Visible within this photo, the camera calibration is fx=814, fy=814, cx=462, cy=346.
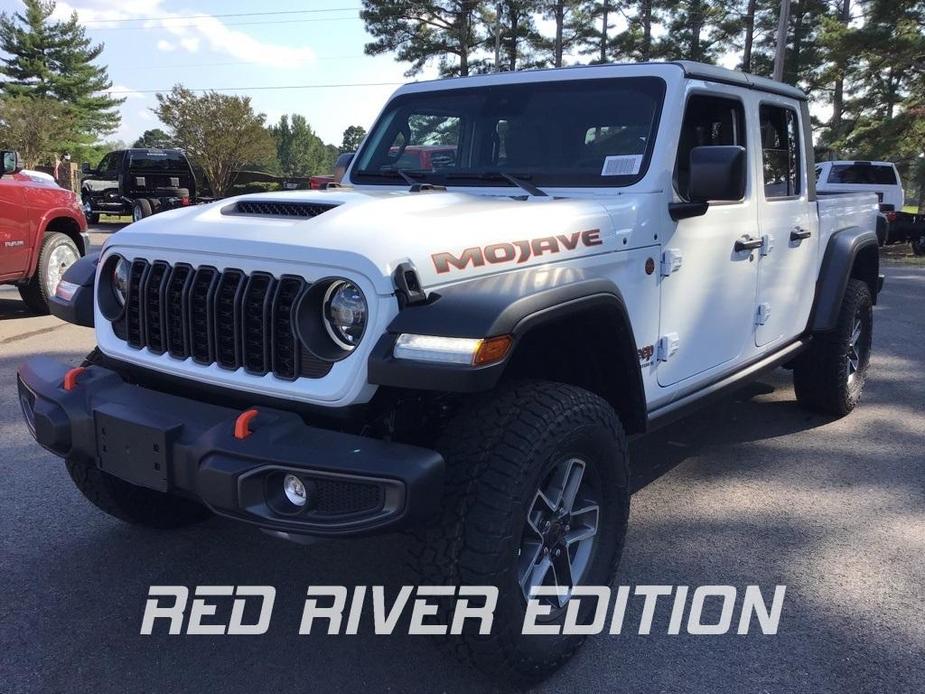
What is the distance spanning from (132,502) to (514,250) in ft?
6.42

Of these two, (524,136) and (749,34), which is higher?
(749,34)

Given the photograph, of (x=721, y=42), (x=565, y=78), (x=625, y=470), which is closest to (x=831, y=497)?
(x=625, y=470)

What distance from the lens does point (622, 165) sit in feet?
10.8

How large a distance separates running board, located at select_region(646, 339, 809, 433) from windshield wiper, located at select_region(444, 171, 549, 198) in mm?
1007

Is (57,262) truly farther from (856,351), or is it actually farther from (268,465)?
(856,351)

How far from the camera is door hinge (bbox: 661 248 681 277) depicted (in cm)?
322

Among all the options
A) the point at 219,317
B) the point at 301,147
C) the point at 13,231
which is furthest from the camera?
the point at 301,147

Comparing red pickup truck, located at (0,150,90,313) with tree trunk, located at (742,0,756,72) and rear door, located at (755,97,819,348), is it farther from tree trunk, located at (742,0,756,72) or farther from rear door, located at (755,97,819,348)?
tree trunk, located at (742,0,756,72)

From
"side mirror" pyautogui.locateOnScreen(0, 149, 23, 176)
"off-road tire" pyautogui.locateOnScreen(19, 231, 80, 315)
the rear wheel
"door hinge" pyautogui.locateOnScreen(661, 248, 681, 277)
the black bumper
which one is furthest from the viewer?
the rear wheel

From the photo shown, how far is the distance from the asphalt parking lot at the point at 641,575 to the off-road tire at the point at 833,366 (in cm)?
26

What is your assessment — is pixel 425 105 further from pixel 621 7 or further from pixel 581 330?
pixel 621 7

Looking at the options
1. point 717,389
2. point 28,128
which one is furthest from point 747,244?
point 28,128

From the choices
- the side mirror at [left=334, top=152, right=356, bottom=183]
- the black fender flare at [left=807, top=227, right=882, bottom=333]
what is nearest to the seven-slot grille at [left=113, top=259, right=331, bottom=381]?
the side mirror at [left=334, top=152, right=356, bottom=183]

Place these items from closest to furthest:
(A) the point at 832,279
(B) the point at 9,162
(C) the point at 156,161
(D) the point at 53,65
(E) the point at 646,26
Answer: (A) the point at 832,279, (B) the point at 9,162, (C) the point at 156,161, (E) the point at 646,26, (D) the point at 53,65
